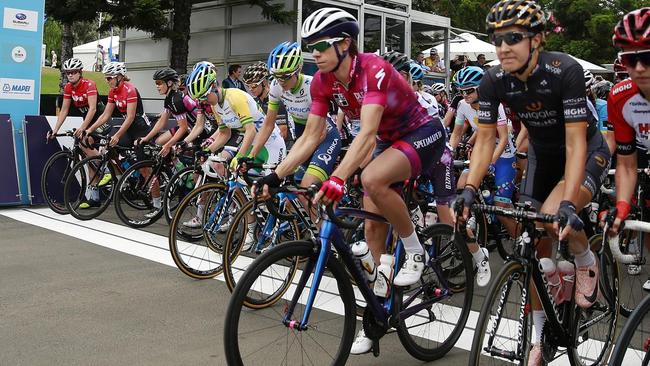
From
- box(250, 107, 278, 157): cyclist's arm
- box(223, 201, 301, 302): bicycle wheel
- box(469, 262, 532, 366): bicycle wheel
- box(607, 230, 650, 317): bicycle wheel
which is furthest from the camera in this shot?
box(250, 107, 278, 157): cyclist's arm

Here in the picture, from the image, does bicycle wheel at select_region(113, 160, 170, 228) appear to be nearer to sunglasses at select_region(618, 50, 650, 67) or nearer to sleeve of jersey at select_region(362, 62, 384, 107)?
sleeve of jersey at select_region(362, 62, 384, 107)

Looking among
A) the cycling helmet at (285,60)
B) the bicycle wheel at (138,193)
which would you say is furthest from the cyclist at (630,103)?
the bicycle wheel at (138,193)

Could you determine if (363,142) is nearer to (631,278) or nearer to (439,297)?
(439,297)

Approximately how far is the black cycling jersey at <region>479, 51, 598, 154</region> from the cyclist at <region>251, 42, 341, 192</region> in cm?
182

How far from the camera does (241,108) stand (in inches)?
290

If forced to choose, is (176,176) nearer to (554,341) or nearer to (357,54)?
(357,54)

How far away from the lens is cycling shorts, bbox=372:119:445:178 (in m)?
4.39

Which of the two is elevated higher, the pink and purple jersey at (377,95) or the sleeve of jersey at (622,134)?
the pink and purple jersey at (377,95)

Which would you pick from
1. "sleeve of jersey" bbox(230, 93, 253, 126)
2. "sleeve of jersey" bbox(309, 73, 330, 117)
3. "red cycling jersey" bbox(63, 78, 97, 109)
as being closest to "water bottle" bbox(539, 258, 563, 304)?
"sleeve of jersey" bbox(309, 73, 330, 117)

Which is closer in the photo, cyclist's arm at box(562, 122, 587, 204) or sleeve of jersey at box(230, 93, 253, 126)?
cyclist's arm at box(562, 122, 587, 204)

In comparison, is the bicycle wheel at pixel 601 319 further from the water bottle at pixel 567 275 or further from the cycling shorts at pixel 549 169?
the cycling shorts at pixel 549 169

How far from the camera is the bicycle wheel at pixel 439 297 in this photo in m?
4.50

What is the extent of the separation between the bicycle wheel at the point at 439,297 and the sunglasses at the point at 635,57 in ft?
5.48

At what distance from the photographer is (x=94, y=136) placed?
32.9 ft
